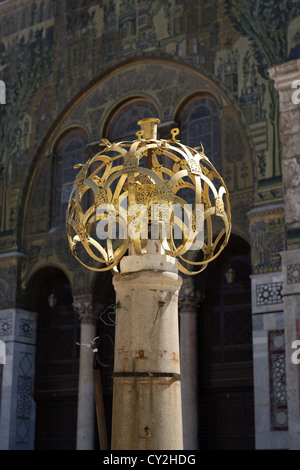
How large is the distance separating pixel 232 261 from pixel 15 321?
482 cm

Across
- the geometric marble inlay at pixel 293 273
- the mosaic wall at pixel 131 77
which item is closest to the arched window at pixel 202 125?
the mosaic wall at pixel 131 77

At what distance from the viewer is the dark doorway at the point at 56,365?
51.8 ft

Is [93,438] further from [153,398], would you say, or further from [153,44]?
[153,398]

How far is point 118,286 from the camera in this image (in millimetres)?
6594

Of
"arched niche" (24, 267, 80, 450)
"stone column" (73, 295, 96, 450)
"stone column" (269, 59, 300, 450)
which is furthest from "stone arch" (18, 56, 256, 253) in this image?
"stone column" (73, 295, 96, 450)

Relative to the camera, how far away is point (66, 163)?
54.7 feet

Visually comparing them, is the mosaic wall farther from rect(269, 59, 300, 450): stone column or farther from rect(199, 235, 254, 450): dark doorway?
rect(199, 235, 254, 450): dark doorway

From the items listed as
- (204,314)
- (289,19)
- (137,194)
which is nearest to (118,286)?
(137,194)

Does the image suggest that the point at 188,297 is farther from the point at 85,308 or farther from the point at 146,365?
the point at 146,365

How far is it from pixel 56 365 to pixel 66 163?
4350mm

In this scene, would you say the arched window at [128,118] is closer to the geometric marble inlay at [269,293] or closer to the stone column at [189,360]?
the stone column at [189,360]

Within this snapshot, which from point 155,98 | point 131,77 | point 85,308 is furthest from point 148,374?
point 131,77

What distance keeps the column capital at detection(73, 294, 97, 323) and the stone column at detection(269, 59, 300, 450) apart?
14.3ft

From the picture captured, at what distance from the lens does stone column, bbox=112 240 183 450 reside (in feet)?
20.1
